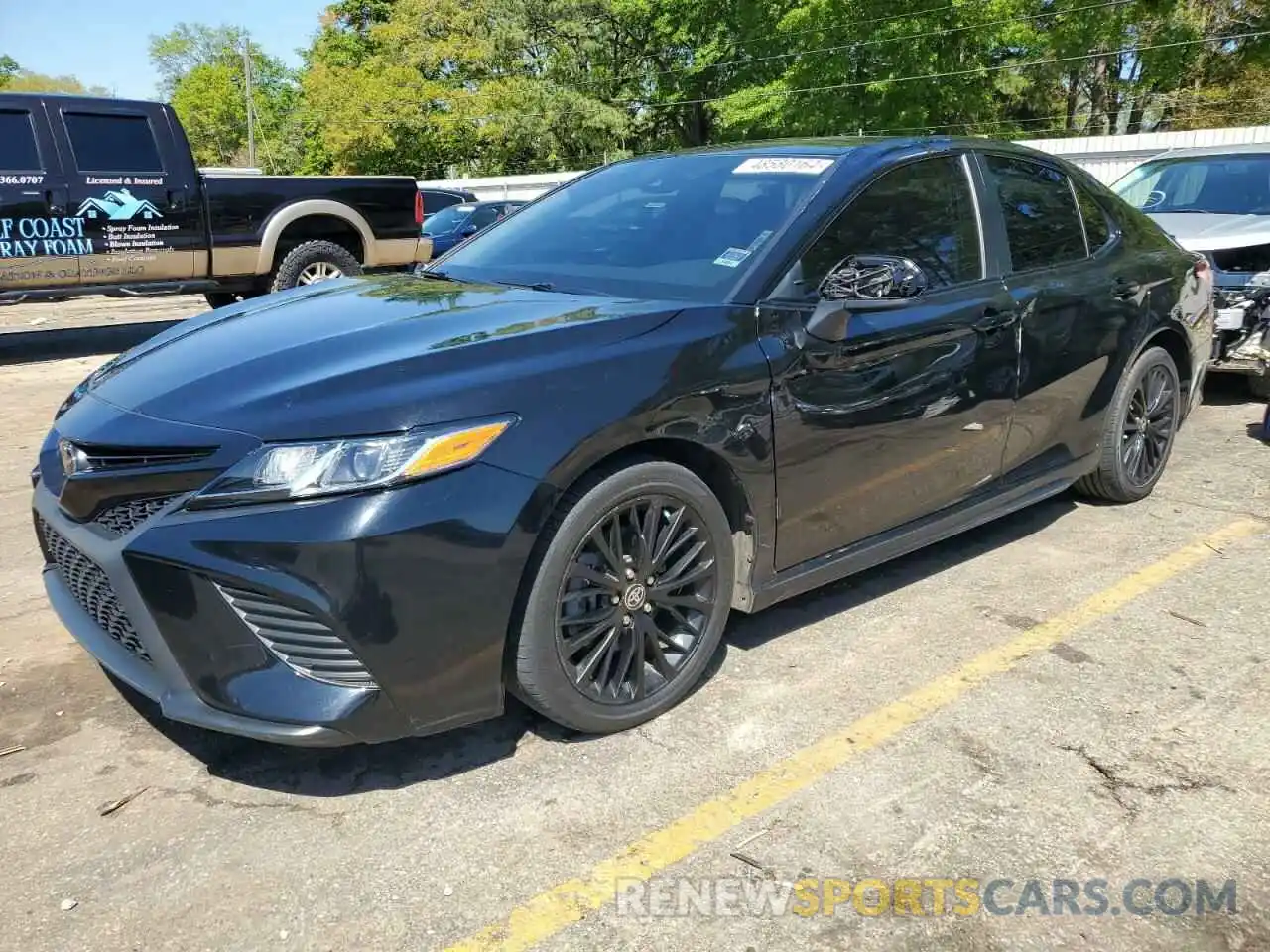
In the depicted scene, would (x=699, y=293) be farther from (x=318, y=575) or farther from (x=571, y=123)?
(x=571, y=123)

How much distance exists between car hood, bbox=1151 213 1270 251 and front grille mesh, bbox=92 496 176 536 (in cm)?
639

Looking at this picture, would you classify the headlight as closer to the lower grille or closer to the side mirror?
the lower grille

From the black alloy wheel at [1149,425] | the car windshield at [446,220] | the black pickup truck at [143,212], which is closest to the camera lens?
the black alloy wheel at [1149,425]

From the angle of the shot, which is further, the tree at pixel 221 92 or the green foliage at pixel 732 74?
the tree at pixel 221 92

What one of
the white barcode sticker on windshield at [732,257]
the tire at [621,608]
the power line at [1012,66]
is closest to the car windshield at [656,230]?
the white barcode sticker on windshield at [732,257]

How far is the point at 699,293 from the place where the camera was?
3152 millimetres

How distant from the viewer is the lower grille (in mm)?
2619

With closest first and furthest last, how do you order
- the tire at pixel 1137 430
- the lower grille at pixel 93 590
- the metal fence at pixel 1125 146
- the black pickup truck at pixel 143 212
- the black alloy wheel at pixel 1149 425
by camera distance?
the lower grille at pixel 93 590
the tire at pixel 1137 430
the black alloy wheel at pixel 1149 425
the black pickup truck at pixel 143 212
the metal fence at pixel 1125 146

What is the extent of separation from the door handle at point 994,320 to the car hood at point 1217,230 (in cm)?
356

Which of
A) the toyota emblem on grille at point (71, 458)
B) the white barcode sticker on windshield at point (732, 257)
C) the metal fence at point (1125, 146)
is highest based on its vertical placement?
the metal fence at point (1125, 146)

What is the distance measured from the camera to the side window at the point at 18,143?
8492 mm

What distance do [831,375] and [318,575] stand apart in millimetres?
1696

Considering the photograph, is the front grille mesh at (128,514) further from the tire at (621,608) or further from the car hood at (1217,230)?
the car hood at (1217,230)

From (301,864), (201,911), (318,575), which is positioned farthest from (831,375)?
(201,911)
